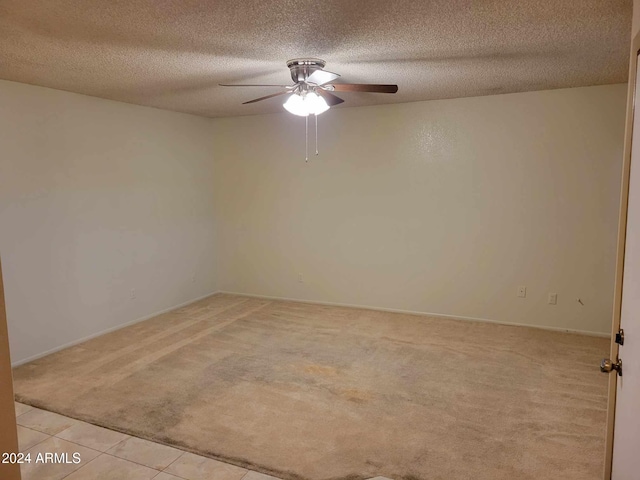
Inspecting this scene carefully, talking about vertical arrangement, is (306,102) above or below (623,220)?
above

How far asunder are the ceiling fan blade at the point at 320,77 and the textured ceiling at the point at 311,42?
0.12 m

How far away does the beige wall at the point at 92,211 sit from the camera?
146 inches

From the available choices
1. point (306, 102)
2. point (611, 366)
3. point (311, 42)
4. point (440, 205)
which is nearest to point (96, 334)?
point (306, 102)

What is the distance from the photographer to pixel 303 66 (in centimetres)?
314

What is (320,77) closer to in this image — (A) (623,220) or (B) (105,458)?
(A) (623,220)

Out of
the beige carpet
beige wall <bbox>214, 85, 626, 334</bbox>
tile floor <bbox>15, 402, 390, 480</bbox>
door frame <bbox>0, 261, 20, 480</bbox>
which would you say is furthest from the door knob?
beige wall <bbox>214, 85, 626, 334</bbox>

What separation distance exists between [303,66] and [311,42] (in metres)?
0.47

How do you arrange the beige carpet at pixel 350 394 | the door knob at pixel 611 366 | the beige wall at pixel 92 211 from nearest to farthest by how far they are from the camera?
the door knob at pixel 611 366, the beige carpet at pixel 350 394, the beige wall at pixel 92 211

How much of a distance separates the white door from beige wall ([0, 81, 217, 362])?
425cm

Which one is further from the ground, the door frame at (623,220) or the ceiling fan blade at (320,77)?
the ceiling fan blade at (320,77)

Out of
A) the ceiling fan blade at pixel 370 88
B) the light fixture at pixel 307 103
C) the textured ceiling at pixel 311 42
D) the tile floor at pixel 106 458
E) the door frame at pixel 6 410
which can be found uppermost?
the textured ceiling at pixel 311 42

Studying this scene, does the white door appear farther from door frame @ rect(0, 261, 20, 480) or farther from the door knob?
door frame @ rect(0, 261, 20, 480)

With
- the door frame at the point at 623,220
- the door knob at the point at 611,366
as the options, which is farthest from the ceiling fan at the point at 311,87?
the door knob at the point at 611,366

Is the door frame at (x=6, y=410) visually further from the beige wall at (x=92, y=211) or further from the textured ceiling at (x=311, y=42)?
the beige wall at (x=92, y=211)
